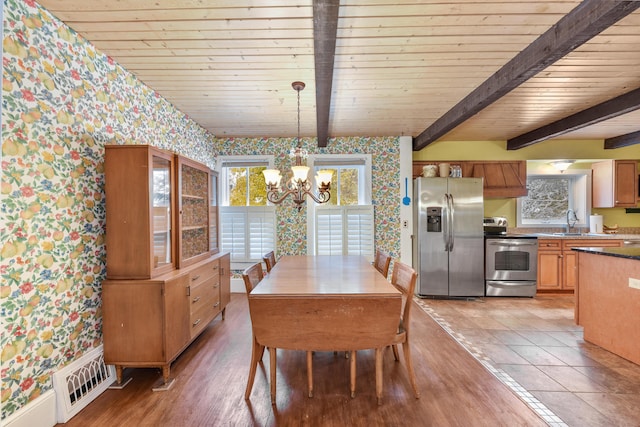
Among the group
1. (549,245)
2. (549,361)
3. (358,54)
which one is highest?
(358,54)

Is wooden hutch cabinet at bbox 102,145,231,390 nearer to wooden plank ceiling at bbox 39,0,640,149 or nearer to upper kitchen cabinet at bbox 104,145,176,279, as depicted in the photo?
upper kitchen cabinet at bbox 104,145,176,279

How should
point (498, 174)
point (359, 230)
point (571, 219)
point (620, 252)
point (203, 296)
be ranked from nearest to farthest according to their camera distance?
point (620, 252) → point (203, 296) → point (359, 230) → point (498, 174) → point (571, 219)

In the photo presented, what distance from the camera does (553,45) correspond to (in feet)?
5.89

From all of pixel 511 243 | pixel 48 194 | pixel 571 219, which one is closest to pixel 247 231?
pixel 48 194

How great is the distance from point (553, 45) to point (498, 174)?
122 inches

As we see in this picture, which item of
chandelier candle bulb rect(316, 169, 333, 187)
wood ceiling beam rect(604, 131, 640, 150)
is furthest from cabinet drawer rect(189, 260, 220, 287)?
wood ceiling beam rect(604, 131, 640, 150)

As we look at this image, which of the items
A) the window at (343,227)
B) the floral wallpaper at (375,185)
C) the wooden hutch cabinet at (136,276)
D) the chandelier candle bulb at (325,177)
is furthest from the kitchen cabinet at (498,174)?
the wooden hutch cabinet at (136,276)

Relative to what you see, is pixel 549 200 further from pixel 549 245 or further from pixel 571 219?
pixel 549 245

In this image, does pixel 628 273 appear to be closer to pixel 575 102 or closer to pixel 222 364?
pixel 575 102

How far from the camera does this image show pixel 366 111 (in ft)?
10.8

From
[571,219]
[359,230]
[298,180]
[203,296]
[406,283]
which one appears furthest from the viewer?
[571,219]

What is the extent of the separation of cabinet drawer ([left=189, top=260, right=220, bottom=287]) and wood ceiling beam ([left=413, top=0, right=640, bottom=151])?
301 cm

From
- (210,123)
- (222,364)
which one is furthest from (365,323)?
(210,123)

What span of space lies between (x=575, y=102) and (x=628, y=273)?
1.85 meters
